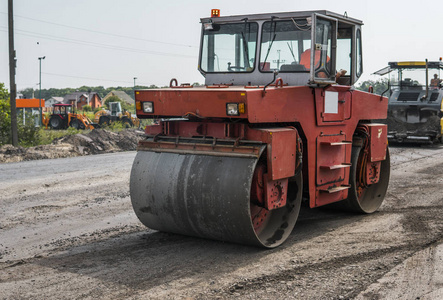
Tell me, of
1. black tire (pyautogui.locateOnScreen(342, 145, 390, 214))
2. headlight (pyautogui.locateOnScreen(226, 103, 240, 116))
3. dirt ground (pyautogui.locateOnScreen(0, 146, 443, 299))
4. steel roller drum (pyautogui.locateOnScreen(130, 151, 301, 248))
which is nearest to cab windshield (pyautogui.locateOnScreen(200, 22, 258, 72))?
headlight (pyautogui.locateOnScreen(226, 103, 240, 116))

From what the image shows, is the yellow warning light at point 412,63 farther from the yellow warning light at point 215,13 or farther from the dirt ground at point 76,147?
the yellow warning light at point 215,13

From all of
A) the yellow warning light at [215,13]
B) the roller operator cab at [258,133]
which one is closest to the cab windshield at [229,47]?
the roller operator cab at [258,133]

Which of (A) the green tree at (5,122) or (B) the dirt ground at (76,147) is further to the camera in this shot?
(A) the green tree at (5,122)

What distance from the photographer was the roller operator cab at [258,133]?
18.5 ft

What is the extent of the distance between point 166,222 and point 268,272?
1427 millimetres

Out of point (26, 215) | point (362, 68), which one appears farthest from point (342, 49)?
point (26, 215)

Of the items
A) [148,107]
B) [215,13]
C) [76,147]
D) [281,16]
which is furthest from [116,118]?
[148,107]

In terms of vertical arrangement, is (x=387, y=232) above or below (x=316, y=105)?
below

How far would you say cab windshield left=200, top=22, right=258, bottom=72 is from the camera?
699 cm

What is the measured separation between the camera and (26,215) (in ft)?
25.7

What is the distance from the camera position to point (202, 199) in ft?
18.7

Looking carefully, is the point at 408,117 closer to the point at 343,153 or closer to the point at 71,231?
the point at 343,153

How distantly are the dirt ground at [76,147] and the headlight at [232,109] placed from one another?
11.4 metres

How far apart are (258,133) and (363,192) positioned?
3.18 m
